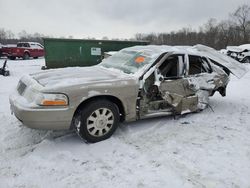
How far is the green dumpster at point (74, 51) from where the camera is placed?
11.3 metres

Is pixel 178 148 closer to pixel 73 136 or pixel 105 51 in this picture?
pixel 73 136

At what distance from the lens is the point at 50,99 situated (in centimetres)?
349

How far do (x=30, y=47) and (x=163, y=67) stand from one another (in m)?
18.9

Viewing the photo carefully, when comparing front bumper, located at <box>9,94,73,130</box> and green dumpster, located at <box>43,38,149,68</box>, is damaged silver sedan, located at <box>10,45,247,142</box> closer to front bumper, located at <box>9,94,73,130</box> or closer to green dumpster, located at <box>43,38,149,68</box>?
front bumper, located at <box>9,94,73,130</box>

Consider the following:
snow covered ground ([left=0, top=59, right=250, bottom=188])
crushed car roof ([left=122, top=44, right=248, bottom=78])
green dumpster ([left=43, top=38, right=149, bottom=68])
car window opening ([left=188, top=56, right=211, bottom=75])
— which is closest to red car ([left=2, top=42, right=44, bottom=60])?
green dumpster ([left=43, top=38, right=149, bottom=68])

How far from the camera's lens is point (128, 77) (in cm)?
422

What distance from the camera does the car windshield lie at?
4.60 meters

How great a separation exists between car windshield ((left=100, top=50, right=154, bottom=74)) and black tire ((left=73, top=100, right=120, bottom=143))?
36.9 inches

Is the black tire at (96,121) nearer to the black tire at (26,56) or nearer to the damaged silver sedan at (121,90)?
the damaged silver sedan at (121,90)

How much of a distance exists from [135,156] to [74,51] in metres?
9.15

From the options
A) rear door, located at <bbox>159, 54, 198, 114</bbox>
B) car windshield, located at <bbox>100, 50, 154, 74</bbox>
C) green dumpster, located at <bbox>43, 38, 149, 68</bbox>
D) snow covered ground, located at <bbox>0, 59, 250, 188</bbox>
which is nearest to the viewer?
snow covered ground, located at <bbox>0, 59, 250, 188</bbox>

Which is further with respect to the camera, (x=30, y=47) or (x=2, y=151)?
(x=30, y=47)

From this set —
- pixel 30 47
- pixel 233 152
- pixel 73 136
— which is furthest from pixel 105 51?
pixel 30 47

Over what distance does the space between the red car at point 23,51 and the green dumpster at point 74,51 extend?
10400mm
